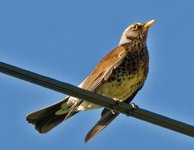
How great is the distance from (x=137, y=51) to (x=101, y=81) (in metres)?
0.86

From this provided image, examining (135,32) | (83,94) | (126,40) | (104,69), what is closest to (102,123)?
(104,69)

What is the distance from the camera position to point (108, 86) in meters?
7.63

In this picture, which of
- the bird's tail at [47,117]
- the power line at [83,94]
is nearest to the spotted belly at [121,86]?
the bird's tail at [47,117]

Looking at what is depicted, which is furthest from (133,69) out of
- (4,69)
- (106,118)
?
(4,69)

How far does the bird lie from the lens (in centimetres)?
747

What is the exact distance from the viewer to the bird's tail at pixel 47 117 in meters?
7.43

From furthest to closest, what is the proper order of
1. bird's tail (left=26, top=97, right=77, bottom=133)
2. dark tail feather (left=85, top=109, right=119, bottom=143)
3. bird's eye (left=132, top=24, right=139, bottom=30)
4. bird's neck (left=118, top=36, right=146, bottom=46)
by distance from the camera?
bird's eye (left=132, top=24, right=139, bottom=30)
bird's neck (left=118, top=36, right=146, bottom=46)
bird's tail (left=26, top=97, right=77, bottom=133)
dark tail feather (left=85, top=109, right=119, bottom=143)

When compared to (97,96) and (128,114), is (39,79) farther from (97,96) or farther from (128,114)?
(128,114)


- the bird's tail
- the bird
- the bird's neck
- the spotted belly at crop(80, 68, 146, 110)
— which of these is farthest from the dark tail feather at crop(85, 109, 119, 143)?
the bird's neck

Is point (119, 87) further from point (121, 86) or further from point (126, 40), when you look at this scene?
point (126, 40)

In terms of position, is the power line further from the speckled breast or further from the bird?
the speckled breast

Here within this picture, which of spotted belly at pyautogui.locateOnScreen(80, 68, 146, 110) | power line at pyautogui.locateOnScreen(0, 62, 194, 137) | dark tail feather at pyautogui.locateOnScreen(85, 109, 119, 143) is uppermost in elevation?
spotted belly at pyautogui.locateOnScreen(80, 68, 146, 110)

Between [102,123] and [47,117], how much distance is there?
2.42 ft

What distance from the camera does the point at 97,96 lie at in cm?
489
